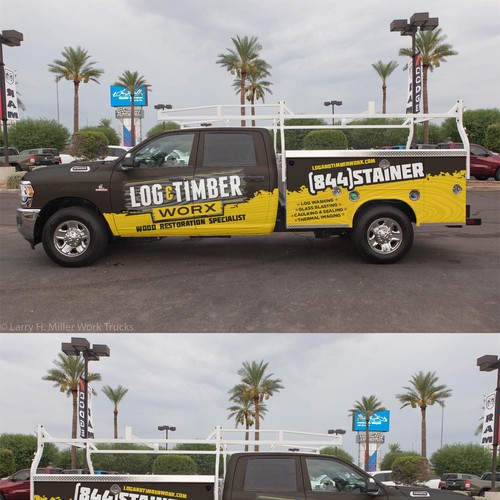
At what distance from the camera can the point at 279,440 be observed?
6.19 metres

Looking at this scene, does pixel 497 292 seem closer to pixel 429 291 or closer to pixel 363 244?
pixel 429 291

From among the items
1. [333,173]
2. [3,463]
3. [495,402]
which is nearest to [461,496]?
[333,173]

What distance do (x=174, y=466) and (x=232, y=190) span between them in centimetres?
414

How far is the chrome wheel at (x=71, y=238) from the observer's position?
8.96 m

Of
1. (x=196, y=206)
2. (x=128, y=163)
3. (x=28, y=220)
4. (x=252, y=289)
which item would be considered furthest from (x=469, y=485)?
(x=28, y=220)

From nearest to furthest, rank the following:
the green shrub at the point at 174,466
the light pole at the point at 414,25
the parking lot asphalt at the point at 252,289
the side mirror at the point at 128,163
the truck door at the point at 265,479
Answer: the truck door at the point at 265,479
the green shrub at the point at 174,466
the parking lot asphalt at the point at 252,289
the side mirror at the point at 128,163
the light pole at the point at 414,25

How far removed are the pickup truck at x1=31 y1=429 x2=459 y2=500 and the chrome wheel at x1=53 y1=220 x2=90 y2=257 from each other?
3872mm

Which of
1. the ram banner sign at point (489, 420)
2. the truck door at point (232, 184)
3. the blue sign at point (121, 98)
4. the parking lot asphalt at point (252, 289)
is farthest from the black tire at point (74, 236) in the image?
the blue sign at point (121, 98)

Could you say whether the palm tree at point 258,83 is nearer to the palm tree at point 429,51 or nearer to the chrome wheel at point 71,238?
the palm tree at point 429,51

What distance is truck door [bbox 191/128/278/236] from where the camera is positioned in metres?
8.84

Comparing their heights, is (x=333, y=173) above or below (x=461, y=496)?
above

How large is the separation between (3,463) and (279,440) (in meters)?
22.5

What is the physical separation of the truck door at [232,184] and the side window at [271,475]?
13.3 ft

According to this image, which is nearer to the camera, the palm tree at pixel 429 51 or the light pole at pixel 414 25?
the light pole at pixel 414 25
